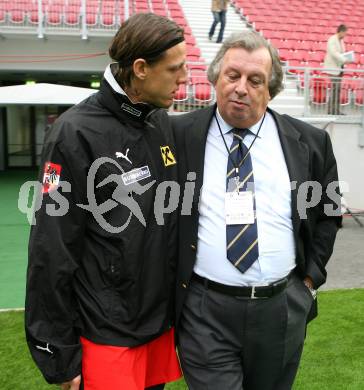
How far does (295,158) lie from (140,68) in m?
0.72

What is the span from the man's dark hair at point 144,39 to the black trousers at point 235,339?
2.81ft

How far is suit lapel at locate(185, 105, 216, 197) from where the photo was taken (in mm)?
2010

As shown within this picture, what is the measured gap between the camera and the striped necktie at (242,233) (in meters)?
1.97

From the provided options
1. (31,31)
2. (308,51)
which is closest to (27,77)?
(31,31)

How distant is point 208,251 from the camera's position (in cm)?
200

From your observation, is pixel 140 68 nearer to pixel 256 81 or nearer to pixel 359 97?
pixel 256 81

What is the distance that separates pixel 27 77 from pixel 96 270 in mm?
13329

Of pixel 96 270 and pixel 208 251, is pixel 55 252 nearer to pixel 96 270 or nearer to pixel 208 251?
pixel 96 270

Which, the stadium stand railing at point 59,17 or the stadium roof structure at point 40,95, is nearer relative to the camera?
the stadium roof structure at point 40,95

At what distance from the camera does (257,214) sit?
2021 mm

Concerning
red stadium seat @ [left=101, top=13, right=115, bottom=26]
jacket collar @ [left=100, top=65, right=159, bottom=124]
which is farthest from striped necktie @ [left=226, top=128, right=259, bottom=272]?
red stadium seat @ [left=101, top=13, right=115, bottom=26]

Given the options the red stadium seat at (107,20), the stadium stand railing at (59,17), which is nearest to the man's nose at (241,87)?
the stadium stand railing at (59,17)

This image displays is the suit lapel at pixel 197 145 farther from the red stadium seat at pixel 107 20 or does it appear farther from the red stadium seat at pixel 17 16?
the red stadium seat at pixel 17 16

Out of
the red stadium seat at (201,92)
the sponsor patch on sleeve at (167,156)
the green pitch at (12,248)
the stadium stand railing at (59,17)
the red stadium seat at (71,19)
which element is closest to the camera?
the sponsor patch on sleeve at (167,156)
